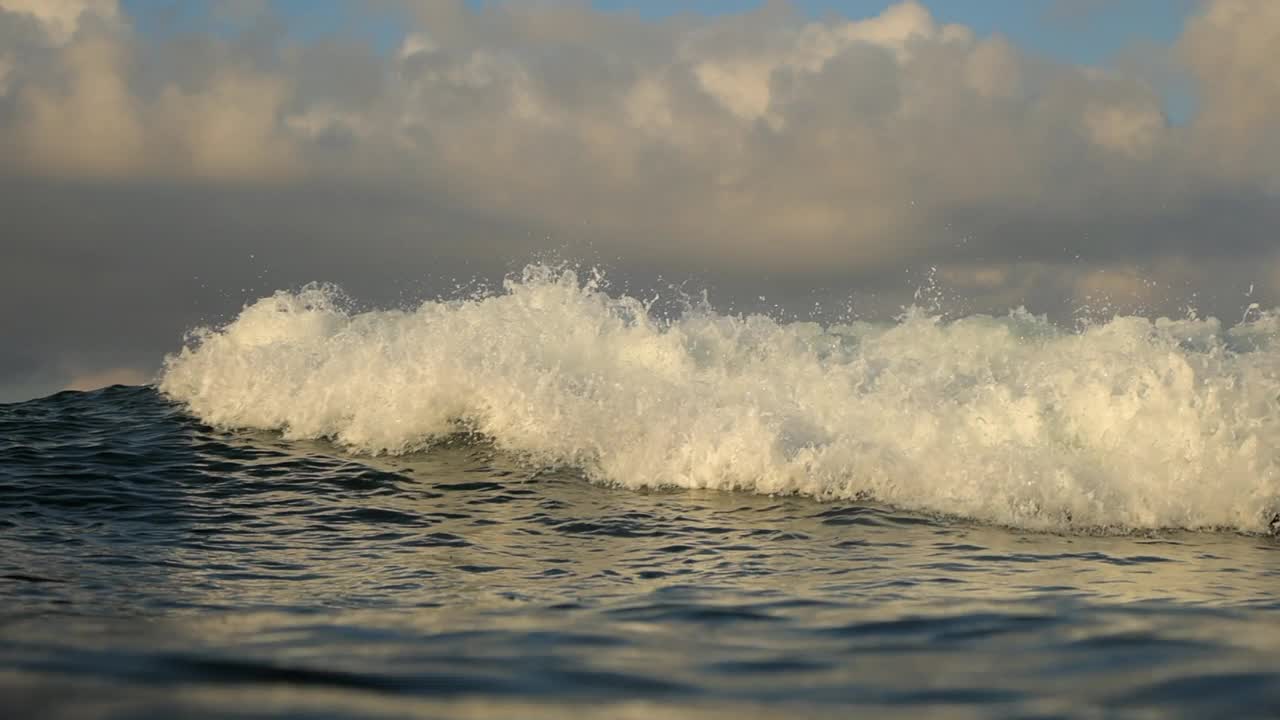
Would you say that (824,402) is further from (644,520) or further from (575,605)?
(575,605)

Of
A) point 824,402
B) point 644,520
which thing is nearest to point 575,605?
point 644,520

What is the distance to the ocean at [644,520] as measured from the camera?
4090 mm

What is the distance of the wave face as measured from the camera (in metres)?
10.2

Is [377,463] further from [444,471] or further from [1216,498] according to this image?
[1216,498]

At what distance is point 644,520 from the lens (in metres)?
9.62

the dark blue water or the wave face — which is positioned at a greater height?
the wave face

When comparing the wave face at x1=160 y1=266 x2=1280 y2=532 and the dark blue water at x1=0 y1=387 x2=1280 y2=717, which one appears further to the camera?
the wave face at x1=160 y1=266 x2=1280 y2=532

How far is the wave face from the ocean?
41 mm

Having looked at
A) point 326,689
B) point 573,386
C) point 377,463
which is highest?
point 573,386

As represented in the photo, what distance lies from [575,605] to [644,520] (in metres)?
3.71

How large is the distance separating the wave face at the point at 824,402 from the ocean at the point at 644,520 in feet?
0.13

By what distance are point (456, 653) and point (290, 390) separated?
37.3ft

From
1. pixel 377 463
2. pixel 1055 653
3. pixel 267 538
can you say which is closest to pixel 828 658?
pixel 1055 653

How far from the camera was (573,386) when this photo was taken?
43.0ft
